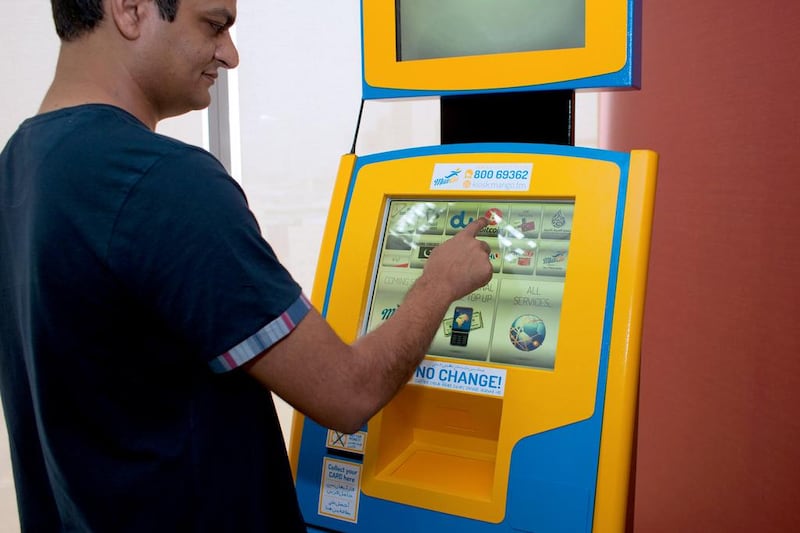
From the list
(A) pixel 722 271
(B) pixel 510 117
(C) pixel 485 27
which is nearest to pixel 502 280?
(B) pixel 510 117

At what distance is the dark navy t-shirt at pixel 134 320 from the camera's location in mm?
847

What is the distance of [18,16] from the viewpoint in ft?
8.85

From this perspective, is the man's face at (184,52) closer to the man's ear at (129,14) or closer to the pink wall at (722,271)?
the man's ear at (129,14)

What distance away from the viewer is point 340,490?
1.28 meters

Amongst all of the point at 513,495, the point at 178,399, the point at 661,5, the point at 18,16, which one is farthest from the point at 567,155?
the point at 18,16

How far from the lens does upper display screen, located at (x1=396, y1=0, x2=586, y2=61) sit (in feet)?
4.03

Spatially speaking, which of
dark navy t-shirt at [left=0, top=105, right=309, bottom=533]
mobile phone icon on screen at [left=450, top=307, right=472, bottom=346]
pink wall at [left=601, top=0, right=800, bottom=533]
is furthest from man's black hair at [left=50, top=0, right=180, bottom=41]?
pink wall at [left=601, top=0, right=800, bottom=533]

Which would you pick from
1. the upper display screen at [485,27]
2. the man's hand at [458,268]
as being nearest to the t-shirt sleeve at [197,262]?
the man's hand at [458,268]

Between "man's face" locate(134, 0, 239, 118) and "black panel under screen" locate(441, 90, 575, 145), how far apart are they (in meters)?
0.49

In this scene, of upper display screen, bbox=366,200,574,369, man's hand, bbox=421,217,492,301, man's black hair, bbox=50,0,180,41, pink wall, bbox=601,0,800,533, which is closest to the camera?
man's black hair, bbox=50,0,180,41

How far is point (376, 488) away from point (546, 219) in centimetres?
54

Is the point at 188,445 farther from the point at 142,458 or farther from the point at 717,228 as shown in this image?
the point at 717,228

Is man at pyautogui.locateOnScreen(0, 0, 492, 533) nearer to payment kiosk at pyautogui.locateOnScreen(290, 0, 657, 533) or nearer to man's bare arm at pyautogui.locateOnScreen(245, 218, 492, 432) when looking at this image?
man's bare arm at pyautogui.locateOnScreen(245, 218, 492, 432)

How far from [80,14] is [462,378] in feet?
2.57
